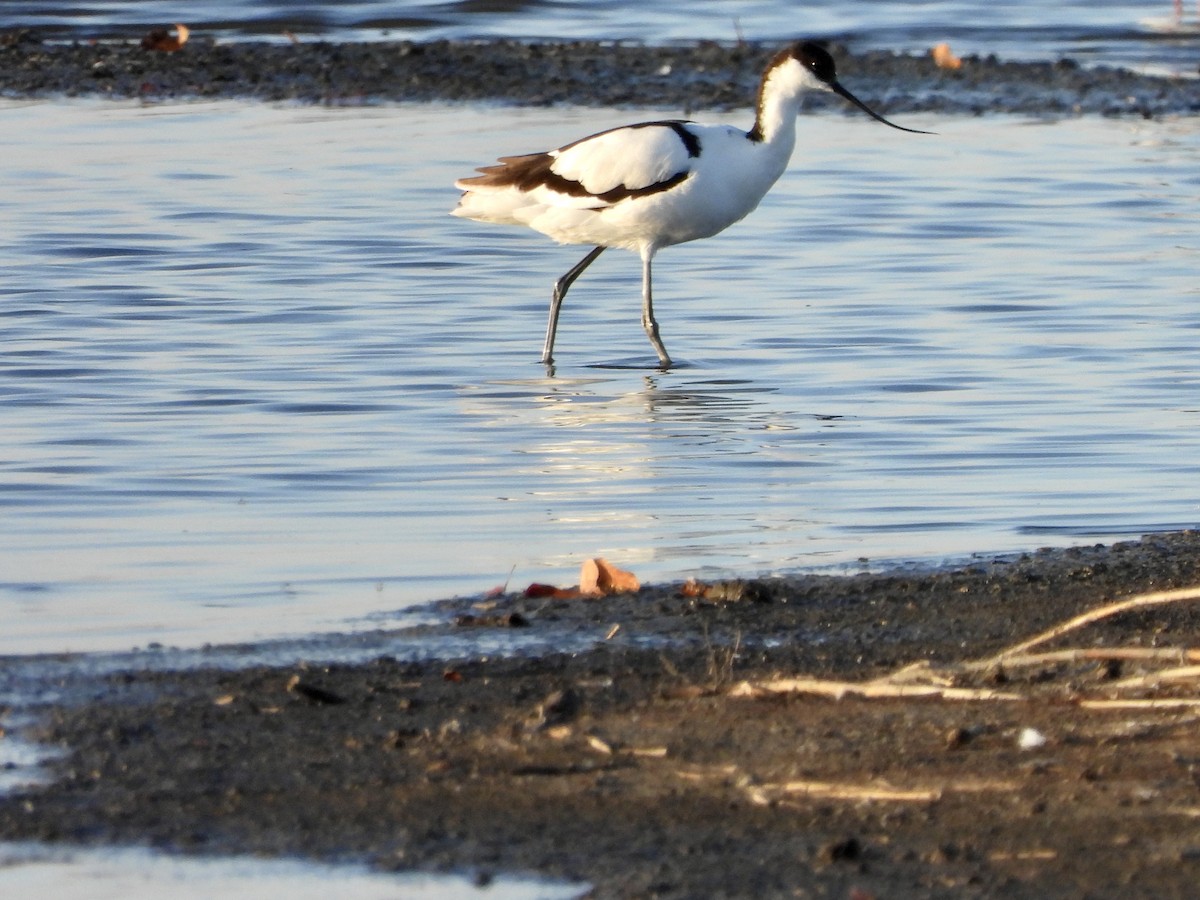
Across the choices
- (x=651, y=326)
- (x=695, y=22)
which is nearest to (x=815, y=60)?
(x=651, y=326)

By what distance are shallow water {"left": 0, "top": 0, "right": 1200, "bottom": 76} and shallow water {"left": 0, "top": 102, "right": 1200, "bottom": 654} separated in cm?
523

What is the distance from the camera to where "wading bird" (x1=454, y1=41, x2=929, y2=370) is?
32.9 ft

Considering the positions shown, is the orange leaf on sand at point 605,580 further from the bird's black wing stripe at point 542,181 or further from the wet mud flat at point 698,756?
the bird's black wing stripe at point 542,181

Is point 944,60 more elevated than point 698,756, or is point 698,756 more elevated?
point 698,756

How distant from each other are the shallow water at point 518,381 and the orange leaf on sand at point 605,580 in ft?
0.97

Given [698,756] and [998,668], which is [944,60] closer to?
[998,668]

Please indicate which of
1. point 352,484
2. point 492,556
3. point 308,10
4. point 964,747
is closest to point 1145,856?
point 964,747

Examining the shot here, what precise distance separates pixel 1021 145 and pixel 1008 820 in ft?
41.8

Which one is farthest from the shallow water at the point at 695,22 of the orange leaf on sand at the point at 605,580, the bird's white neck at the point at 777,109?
the orange leaf on sand at the point at 605,580

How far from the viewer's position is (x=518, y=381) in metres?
9.12

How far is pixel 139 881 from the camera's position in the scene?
3648mm

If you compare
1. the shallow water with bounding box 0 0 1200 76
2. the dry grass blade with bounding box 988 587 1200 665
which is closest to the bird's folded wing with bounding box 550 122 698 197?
the dry grass blade with bounding box 988 587 1200 665

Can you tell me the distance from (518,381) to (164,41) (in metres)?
11.3

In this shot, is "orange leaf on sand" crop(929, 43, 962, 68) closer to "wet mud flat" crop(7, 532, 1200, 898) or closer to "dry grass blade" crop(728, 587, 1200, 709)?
"wet mud flat" crop(7, 532, 1200, 898)
